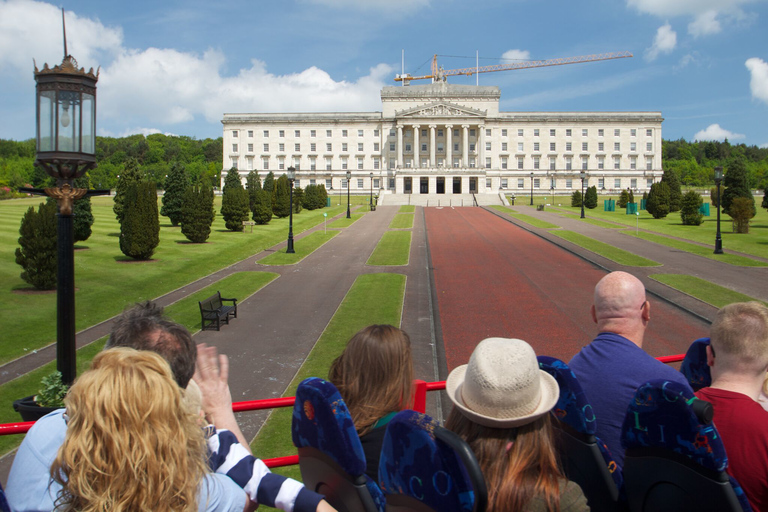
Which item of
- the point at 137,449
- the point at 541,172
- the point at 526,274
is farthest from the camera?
the point at 541,172

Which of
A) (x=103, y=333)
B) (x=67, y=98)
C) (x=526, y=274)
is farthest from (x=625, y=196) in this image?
(x=67, y=98)

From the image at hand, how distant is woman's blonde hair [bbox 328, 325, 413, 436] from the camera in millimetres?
3207

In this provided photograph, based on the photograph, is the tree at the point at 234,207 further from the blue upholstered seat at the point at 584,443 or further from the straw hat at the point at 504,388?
the straw hat at the point at 504,388

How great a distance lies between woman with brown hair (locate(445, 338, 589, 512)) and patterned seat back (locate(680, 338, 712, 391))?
7.45ft

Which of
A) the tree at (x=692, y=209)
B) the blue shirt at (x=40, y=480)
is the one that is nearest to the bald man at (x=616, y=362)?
the blue shirt at (x=40, y=480)

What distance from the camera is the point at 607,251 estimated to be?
2977cm

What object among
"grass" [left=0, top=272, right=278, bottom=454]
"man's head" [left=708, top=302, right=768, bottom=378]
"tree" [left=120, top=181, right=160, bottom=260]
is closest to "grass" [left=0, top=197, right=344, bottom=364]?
"tree" [left=120, top=181, right=160, bottom=260]

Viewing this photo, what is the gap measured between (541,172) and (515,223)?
6649 centimetres

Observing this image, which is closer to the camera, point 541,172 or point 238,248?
point 238,248

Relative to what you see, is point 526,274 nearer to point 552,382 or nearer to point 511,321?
point 511,321

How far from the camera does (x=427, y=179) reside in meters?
98.2

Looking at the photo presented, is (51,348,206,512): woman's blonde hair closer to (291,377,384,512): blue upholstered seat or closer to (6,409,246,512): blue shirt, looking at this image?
(6,409,246,512): blue shirt

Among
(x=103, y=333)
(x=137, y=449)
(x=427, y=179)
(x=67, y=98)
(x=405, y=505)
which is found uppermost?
(x=427, y=179)

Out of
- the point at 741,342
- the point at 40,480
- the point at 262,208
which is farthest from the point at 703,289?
the point at 262,208
